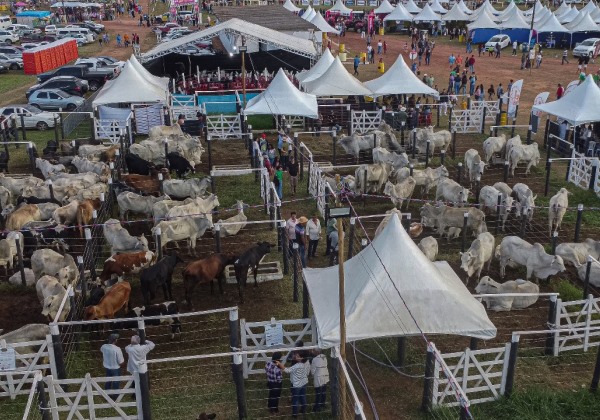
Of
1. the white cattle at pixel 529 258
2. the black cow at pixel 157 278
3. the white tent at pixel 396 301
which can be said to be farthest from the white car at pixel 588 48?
the black cow at pixel 157 278

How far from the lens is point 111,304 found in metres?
14.3

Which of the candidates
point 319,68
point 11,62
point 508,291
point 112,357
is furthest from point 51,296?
point 11,62

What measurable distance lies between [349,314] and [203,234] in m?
8.47

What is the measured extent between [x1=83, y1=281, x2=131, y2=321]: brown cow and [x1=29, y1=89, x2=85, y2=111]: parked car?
881 inches

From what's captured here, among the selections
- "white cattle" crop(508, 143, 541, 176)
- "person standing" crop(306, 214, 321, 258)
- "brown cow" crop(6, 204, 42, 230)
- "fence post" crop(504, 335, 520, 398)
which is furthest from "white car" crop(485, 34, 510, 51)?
"fence post" crop(504, 335, 520, 398)

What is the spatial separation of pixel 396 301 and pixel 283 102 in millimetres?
18087

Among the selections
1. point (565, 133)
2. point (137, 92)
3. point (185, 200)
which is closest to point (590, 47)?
point (565, 133)

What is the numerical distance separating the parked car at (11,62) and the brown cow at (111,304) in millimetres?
40114

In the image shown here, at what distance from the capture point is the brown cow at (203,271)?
50.7 ft

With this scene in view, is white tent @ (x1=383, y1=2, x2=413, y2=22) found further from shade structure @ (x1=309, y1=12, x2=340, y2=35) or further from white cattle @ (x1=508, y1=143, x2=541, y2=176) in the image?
white cattle @ (x1=508, y1=143, x2=541, y2=176)

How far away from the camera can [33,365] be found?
12.2 metres

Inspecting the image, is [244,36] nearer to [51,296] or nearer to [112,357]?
[51,296]

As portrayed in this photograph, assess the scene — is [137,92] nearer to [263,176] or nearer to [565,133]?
[263,176]

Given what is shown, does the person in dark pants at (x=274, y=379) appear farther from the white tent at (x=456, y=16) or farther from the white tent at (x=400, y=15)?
the white tent at (x=400, y=15)
